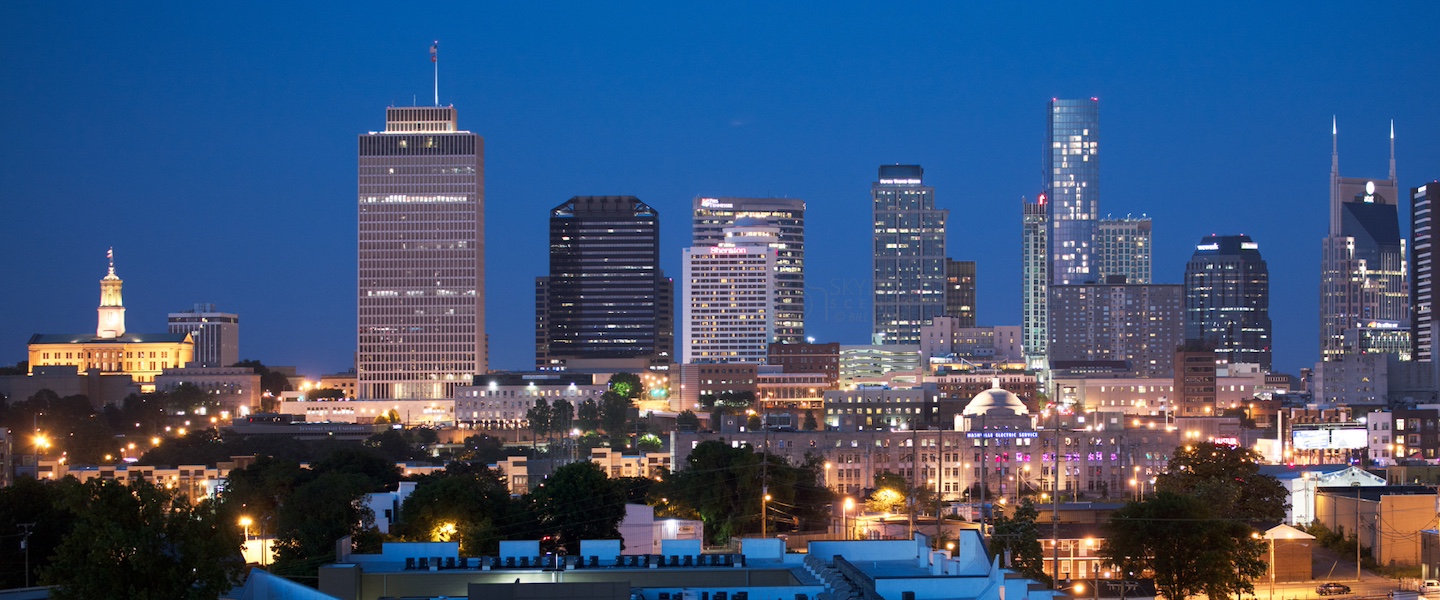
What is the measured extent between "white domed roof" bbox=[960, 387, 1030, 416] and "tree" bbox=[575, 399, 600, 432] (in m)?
52.3

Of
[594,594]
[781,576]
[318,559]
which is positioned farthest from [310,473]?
[594,594]

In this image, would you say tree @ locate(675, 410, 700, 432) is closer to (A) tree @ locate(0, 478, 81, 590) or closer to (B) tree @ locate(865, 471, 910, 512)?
(B) tree @ locate(865, 471, 910, 512)

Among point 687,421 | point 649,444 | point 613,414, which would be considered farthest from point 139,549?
point 613,414

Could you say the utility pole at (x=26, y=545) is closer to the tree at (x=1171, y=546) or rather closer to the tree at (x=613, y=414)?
the tree at (x=1171, y=546)

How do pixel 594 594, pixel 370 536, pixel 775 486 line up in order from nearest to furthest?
pixel 594 594 < pixel 370 536 < pixel 775 486

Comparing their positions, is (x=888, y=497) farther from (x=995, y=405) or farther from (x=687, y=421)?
(x=687, y=421)

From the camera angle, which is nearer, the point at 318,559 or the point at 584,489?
the point at 318,559

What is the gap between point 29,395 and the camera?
194000mm

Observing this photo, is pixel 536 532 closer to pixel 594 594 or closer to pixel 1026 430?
pixel 594 594

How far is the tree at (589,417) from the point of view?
186750mm

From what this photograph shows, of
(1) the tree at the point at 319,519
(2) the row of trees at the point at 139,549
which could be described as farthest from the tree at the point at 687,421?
(2) the row of trees at the point at 139,549

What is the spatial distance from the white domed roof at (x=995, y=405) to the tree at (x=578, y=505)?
218ft

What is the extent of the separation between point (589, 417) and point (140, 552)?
479 feet

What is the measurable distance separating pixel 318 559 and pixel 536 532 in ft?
49.8
